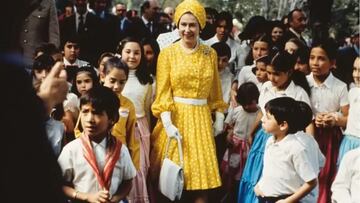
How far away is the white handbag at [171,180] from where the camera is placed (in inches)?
213

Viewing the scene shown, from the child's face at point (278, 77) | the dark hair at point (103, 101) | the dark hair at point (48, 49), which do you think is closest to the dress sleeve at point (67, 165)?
the dark hair at point (103, 101)

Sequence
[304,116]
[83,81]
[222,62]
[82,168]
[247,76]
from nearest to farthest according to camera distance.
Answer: [82,168], [304,116], [83,81], [247,76], [222,62]

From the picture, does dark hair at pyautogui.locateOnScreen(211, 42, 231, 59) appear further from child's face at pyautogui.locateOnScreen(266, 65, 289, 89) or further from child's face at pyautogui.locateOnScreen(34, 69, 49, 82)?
child's face at pyautogui.locateOnScreen(34, 69, 49, 82)

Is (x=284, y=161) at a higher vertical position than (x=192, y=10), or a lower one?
lower

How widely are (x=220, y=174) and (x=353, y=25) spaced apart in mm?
18649

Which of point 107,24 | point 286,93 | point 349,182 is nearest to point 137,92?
point 286,93

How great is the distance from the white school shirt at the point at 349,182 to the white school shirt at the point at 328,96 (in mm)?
1736

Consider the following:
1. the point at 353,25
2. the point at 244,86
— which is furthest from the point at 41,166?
the point at 353,25

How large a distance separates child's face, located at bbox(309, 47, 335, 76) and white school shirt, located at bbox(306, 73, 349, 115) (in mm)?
93

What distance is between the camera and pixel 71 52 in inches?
260

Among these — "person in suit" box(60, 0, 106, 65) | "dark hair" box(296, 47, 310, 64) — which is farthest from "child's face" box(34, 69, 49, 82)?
"person in suit" box(60, 0, 106, 65)

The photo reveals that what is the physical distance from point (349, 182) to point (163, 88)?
198cm

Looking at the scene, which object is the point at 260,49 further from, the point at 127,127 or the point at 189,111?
the point at 127,127

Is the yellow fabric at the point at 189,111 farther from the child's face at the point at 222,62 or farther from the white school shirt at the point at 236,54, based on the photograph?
the white school shirt at the point at 236,54
